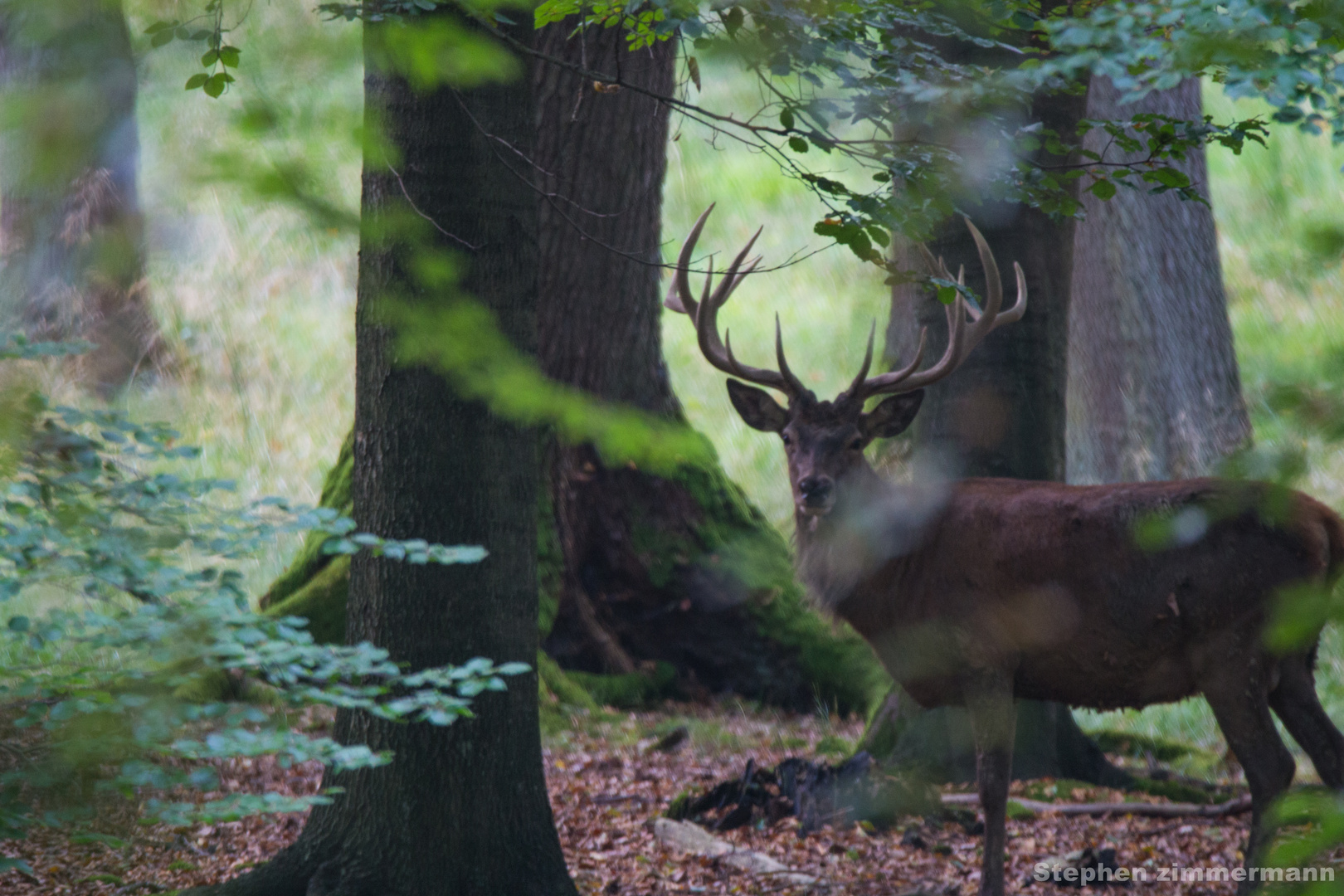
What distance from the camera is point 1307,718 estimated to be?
5.41 metres

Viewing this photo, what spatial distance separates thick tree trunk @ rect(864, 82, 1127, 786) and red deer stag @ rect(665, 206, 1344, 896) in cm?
46

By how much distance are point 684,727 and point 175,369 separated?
4.59 meters

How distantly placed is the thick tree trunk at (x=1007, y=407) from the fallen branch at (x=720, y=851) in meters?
1.36

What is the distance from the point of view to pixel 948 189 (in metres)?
4.03

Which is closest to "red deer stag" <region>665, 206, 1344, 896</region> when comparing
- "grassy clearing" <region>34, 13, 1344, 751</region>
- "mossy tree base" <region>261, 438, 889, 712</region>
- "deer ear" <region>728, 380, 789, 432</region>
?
"deer ear" <region>728, 380, 789, 432</region>

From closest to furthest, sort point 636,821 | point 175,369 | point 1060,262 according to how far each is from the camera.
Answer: point 636,821 < point 1060,262 < point 175,369

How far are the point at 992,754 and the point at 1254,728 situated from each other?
108cm

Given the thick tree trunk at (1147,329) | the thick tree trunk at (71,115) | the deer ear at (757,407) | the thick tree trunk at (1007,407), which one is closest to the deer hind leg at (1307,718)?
the thick tree trunk at (1007,407)

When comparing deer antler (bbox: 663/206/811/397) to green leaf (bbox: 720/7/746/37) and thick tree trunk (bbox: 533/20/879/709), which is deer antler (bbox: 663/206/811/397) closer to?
thick tree trunk (bbox: 533/20/879/709)

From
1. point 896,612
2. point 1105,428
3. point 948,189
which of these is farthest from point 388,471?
point 1105,428

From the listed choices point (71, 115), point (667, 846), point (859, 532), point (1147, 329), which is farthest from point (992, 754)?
point (1147, 329)

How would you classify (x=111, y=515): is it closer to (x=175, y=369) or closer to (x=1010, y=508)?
(x=1010, y=508)

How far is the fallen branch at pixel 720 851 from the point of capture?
5.26 meters

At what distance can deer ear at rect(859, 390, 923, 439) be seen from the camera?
6.21 metres
